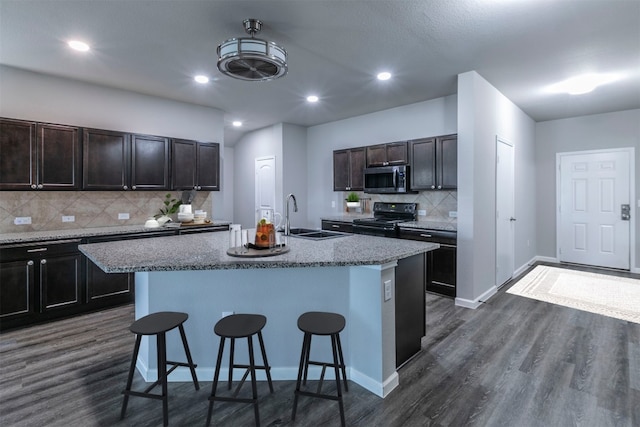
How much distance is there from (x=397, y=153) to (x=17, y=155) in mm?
4676

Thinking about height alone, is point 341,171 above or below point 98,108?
below

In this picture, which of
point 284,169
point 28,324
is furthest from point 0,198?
point 284,169

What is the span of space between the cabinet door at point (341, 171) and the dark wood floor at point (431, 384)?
10.2ft

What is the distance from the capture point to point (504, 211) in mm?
4633

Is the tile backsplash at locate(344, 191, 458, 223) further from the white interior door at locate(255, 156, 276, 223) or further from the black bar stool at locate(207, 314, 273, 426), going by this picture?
the black bar stool at locate(207, 314, 273, 426)

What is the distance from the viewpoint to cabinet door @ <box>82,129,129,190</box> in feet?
12.7

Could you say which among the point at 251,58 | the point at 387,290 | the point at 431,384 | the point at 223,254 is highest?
the point at 251,58

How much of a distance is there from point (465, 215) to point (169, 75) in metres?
3.82

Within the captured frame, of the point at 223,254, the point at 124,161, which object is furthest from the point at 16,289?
the point at 223,254

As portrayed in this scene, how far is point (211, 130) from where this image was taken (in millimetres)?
5223

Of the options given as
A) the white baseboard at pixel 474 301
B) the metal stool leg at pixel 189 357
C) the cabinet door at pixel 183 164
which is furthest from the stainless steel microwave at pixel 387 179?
the metal stool leg at pixel 189 357

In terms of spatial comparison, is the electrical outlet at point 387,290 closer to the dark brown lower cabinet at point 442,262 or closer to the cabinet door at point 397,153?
the dark brown lower cabinet at point 442,262

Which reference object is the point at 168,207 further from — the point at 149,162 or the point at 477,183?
the point at 477,183

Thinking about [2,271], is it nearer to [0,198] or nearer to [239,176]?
[0,198]
